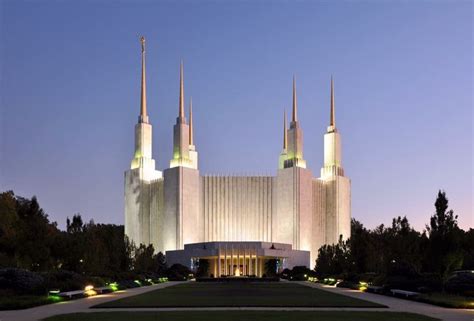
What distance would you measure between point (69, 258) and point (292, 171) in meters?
45.6

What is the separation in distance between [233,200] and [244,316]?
70.0m

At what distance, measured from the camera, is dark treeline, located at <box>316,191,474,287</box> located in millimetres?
27678

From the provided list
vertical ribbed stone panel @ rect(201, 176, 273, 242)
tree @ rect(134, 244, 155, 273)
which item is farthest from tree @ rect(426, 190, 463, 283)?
vertical ribbed stone panel @ rect(201, 176, 273, 242)

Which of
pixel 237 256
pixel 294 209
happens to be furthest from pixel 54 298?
pixel 294 209

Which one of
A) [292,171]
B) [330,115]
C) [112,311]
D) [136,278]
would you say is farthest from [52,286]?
[330,115]

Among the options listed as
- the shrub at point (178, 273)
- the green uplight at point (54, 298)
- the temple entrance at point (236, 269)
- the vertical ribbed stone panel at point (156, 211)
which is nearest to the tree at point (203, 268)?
the temple entrance at point (236, 269)

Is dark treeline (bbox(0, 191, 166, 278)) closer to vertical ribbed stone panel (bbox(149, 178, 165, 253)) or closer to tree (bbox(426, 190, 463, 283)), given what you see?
tree (bbox(426, 190, 463, 283))

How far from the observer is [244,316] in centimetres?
1662

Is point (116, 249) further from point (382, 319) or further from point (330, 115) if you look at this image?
point (330, 115)

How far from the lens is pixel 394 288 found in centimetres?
2986

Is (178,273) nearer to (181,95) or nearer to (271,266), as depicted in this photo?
(271,266)

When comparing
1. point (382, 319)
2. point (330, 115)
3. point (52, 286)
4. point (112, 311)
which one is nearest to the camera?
point (382, 319)

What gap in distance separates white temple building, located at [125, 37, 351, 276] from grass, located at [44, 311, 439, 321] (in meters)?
62.9

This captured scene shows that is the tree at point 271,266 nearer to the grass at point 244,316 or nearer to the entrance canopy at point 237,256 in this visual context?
the entrance canopy at point 237,256
